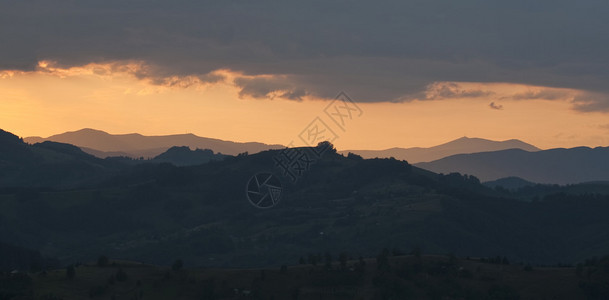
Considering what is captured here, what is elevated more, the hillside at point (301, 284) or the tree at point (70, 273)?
the tree at point (70, 273)

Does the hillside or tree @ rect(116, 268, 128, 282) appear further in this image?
A: tree @ rect(116, 268, 128, 282)

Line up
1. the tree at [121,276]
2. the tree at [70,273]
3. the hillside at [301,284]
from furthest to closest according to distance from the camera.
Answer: the tree at [121,276], the tree at [70,273], the hillside at [301,284]

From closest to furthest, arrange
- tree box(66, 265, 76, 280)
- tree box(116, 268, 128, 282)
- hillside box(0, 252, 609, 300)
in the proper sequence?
hillside box(0, 252, 609, 300), tree box(66, 265, 76, 280), tree box(116, 268, 128, 282)

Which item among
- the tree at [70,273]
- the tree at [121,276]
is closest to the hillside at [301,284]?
the tree at [121,276]

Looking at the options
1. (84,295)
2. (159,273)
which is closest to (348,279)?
(159,273)

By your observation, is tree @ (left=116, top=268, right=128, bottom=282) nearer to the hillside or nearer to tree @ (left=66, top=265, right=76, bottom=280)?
the hillside

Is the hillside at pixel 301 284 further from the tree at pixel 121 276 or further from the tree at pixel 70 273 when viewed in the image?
the tree at pixel 70 273

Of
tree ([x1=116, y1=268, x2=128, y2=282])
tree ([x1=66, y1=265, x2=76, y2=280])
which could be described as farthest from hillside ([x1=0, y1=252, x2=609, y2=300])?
tree ([x1=66, y1=265, x2=76, y2=280])

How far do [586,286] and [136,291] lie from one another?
9246 cm

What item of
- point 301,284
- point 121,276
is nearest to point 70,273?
point 121,276

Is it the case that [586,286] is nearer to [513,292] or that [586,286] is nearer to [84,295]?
[513,292]

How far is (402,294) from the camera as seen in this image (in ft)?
627

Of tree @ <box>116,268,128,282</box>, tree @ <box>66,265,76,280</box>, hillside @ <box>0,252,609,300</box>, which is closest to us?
hillside @ <box>0,252,609,300</box>

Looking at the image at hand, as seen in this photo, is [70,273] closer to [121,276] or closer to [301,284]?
[121,276]
